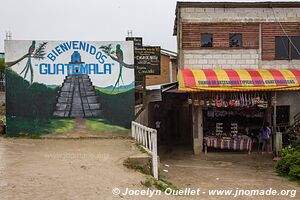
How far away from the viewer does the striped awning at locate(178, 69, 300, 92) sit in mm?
15445

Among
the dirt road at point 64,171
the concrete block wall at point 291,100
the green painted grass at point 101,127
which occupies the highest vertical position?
the concrete block wall at point 291,100

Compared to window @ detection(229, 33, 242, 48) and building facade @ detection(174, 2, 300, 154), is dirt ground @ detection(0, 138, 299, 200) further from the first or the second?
window @ detection(229, 33, 242, 48)

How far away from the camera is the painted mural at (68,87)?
1462 cm

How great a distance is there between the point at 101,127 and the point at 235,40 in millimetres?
7755

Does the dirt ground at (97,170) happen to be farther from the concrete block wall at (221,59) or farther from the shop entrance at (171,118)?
the shop entrance at (171,118)

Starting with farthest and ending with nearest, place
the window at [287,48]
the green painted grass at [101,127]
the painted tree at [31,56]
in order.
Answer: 1. the window at [287,48]
2. the green painted grass at [101,127]
3. the painted tree at [31,56]

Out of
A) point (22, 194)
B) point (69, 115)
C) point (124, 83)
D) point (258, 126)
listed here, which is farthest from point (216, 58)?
point (22, 194)

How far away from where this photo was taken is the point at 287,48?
1761cm

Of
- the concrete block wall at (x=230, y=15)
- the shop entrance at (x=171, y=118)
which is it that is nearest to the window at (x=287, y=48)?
the concrete block wall at (x=230, y=15)

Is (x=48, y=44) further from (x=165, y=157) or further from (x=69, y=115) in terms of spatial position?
(x=165, y=157)

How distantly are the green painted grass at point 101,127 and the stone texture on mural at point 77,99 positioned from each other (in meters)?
0.27

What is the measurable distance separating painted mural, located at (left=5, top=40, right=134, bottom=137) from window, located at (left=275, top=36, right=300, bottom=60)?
24.4 feet

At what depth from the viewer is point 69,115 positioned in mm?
14797

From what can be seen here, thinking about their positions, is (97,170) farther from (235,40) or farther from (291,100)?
(291,100)
